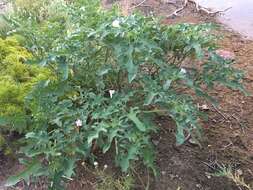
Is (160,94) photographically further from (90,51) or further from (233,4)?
(233,4)

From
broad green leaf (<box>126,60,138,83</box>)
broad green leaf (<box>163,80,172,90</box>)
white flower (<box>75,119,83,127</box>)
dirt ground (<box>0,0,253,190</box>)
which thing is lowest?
dirt ground (<box>0,0,253,190</box>)

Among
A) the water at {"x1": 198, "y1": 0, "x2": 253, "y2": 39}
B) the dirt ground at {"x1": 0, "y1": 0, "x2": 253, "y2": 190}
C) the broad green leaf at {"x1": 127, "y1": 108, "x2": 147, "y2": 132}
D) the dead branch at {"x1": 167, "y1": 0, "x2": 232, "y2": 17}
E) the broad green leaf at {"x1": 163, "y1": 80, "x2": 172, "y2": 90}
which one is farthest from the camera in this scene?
the dead branch at {"x1": 167, "y1": 0, "x2": 232, "y2": 17}

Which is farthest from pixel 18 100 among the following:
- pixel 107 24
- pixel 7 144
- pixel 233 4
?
pixel 233 4

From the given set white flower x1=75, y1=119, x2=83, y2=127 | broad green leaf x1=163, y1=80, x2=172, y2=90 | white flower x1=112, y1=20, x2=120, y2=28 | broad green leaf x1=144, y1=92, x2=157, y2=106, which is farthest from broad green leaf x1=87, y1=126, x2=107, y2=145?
white flower x1=112, y1=20, x2=120, y2=28

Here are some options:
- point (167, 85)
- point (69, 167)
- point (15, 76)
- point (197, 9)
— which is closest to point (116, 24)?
point (167, 85)

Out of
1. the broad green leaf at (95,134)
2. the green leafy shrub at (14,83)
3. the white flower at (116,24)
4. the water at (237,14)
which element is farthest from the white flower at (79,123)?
the water at (237,14)

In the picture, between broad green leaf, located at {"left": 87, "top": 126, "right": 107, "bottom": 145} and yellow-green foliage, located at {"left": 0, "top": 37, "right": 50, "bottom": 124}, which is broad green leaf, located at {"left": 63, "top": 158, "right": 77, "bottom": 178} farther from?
yellow-green foliage, located at {"left": 0, "top": 37, "right": 50, "bottom": 124}

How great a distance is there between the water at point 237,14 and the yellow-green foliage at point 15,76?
6.41 ft

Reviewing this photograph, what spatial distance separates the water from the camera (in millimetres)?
4133

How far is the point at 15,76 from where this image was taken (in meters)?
2.90

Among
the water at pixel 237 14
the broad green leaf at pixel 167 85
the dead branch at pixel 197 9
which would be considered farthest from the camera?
the dead branch at pixel 197 9

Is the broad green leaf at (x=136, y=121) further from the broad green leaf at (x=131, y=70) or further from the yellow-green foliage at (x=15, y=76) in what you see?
the yellow-green foliage at (x=15, y=76)

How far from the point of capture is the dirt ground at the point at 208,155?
8.48 feet

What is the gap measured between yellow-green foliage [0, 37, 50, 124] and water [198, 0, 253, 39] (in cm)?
195
